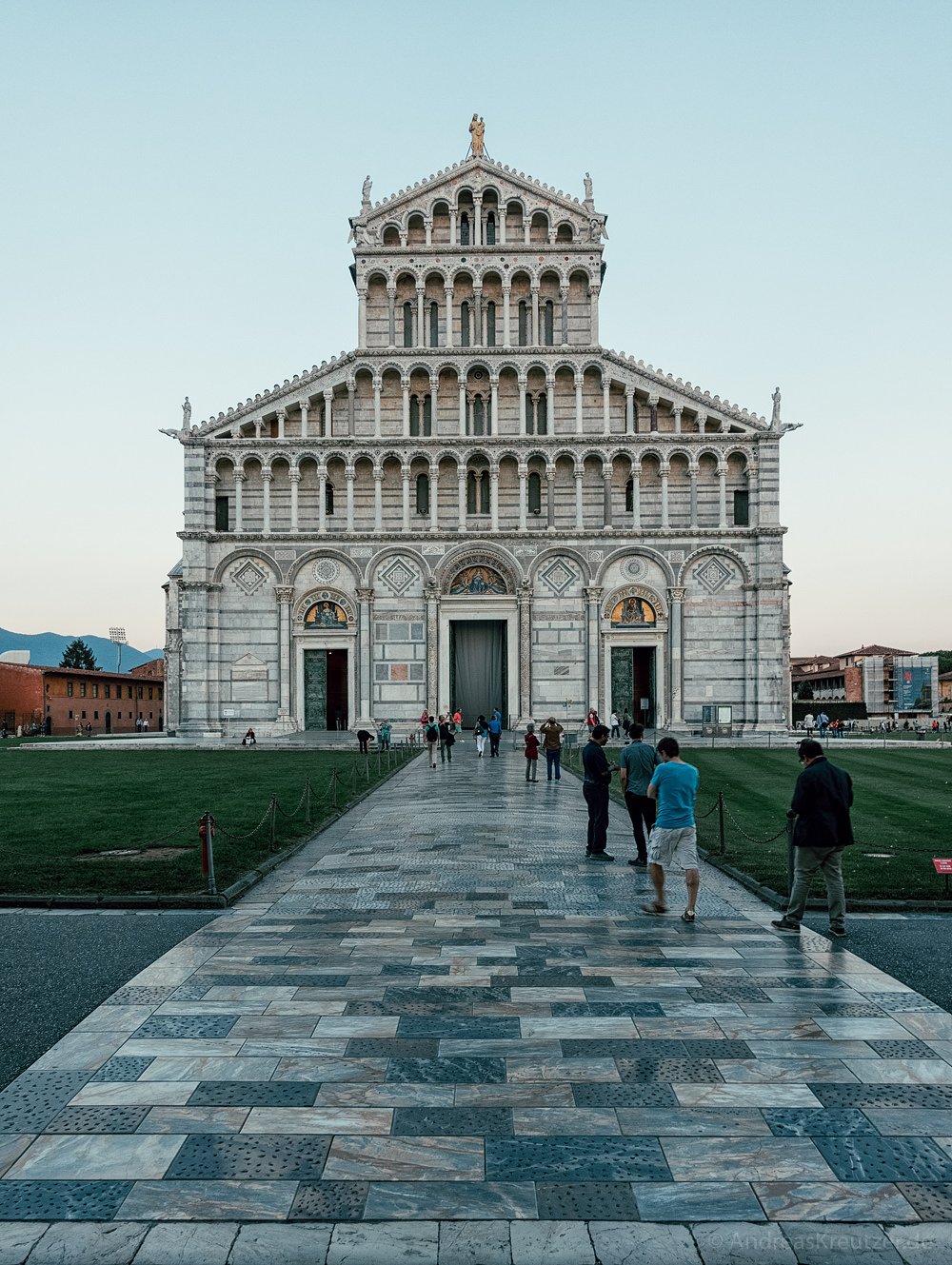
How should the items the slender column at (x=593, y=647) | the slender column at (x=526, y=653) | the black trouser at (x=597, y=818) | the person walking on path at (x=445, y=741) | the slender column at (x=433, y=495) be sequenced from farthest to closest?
1. the slender column at (x=433, y=495)
2. the slender column at (x=526, y=653)
3. the slender column at (x=593, y=647)
4. the person walking on path at (x=445, y=741)
5. the black trouser at (x=597, y=818)

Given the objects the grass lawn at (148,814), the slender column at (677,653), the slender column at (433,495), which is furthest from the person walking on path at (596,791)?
the slender column at (433,495)

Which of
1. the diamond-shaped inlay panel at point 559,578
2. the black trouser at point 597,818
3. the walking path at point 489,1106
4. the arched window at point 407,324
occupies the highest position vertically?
the arched window at point 407,324

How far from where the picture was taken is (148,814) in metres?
18.6

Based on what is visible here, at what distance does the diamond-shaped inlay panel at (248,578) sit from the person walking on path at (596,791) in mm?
31594

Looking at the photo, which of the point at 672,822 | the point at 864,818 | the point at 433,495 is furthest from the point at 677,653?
the point at 672,822

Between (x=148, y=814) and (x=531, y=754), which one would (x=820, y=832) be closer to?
(x=148, y=814)

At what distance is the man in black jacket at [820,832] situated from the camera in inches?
368

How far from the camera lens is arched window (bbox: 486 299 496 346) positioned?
4412cm

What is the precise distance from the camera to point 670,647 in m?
42.4

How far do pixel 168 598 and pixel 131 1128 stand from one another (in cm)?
5996

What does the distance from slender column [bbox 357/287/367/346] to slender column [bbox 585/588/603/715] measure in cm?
1585

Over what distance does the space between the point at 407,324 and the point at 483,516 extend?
9.88 m

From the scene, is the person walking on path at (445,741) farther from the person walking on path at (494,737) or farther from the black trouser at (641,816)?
the black trouser at (641,816)

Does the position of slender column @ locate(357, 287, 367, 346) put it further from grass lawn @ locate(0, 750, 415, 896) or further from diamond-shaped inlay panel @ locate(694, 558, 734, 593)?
grass lawn @ locate(0, 750, 415, 896)
